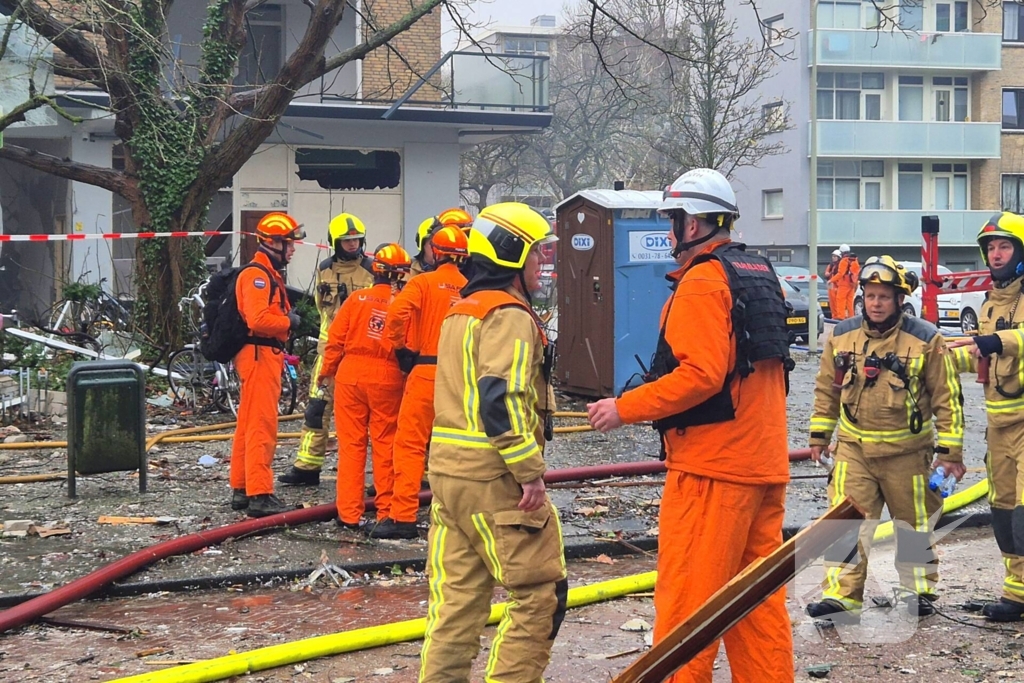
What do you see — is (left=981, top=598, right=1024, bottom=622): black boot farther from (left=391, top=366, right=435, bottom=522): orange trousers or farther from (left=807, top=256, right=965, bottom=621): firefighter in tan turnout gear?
(left=391, top=366, right=435, bottom=522): orange trousers

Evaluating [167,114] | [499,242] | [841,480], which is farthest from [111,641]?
[167,114]

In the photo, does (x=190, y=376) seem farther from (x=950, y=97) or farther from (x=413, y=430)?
(x=950, y=97)

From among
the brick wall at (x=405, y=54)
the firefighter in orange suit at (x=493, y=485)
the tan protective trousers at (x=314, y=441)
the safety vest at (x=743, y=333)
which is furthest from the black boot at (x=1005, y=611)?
Result: the brick wall at (x=405, y=54)

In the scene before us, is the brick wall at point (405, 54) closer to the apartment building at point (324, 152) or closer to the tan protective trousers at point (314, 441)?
the apartment building at point (324, 152)

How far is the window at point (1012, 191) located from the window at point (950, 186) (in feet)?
4.92

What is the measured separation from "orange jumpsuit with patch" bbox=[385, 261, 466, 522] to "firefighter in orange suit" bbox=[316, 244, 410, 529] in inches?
10.0

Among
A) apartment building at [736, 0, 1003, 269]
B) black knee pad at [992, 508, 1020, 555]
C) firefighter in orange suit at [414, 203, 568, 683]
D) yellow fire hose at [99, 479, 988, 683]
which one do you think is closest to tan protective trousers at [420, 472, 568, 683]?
firefighter in orange suit at [414, 203, 568, 683]

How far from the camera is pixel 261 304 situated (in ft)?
25.5

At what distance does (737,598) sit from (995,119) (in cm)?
4513

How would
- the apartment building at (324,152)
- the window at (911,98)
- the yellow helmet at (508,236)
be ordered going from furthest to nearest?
1. the window at (911,98)
2. the apartment building at (324,152)
3. the yellow helmet at (508,236)

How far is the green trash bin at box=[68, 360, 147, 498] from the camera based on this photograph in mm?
8484

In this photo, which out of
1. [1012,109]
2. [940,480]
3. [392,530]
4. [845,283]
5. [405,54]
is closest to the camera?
[940,480]

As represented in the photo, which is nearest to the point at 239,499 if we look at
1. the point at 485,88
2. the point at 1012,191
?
the point at 485,88

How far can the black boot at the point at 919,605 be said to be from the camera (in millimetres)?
6047
